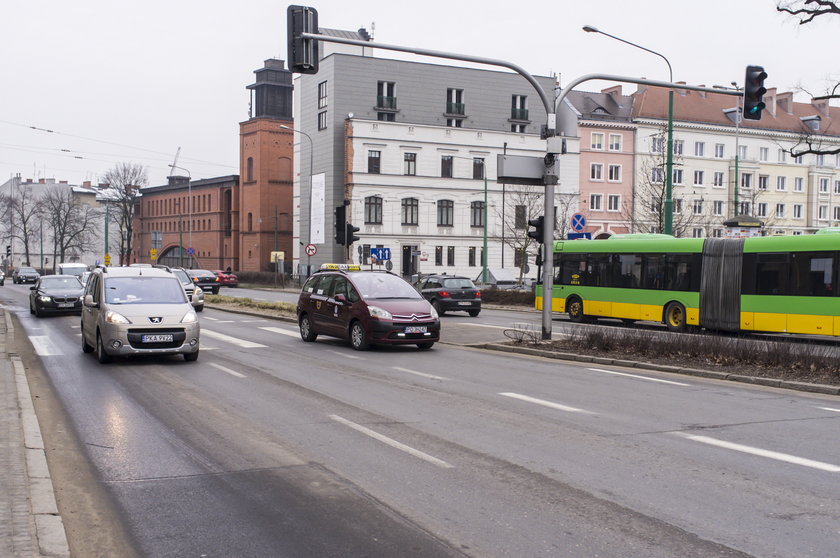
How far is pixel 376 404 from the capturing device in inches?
423

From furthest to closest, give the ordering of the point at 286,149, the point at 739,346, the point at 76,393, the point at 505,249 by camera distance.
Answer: the point at 286,149 < the point at 505,249 < the point at 739,346 < the point at 76,393

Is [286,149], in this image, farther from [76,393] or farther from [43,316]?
[76,393]

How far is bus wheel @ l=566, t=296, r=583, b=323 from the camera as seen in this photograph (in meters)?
30.2

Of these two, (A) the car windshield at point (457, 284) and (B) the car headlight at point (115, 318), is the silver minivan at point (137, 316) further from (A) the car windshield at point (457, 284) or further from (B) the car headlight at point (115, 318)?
(A) the car windshield at point (457, 284)

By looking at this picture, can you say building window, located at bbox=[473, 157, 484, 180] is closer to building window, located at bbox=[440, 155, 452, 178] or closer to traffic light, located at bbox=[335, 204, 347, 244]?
building window, located at bbox=[440, 155, 452, 178]

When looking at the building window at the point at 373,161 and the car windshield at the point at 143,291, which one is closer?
the car windshield at the point at 143,291

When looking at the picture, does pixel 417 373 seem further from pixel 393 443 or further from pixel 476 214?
pixel 476 214

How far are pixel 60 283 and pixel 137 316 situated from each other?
1718cm

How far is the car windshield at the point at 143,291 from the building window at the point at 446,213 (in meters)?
60.9

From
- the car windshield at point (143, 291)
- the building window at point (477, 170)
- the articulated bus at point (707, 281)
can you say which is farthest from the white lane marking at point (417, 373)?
the building window at point (477, 170)

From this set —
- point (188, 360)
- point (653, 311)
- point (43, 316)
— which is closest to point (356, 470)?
point (188, 360)

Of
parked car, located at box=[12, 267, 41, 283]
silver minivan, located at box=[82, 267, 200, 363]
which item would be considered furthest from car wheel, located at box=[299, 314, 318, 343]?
parked car, located at box=[12, 267, 41, 283]

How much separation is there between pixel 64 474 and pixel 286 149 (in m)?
85.0

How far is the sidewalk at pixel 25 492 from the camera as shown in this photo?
505 centimetres
